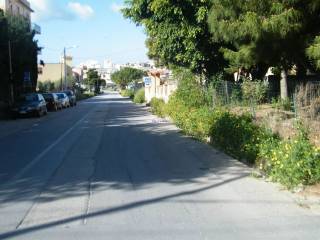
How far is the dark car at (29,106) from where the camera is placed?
36.3 m

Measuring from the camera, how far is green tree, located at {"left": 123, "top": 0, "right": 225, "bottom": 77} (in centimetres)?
2231

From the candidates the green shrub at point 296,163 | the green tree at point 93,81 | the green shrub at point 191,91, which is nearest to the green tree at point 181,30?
the green shrub at point 191,91

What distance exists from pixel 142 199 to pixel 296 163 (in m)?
2.46

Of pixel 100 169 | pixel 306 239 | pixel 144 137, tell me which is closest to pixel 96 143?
pixel 144 137

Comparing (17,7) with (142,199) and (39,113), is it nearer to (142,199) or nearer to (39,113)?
(39,113)

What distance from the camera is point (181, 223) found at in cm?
733

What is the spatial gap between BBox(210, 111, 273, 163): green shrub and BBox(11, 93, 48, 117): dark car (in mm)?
21762

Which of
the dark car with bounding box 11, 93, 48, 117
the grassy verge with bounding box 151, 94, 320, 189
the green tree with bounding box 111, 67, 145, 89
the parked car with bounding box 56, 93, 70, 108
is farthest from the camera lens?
the green tree with bounding box 111, 67, 145, 89

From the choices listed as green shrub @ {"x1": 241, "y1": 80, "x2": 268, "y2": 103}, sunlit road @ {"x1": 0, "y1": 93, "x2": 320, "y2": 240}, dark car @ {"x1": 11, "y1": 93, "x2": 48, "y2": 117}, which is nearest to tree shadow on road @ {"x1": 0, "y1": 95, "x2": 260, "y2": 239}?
sunlit road @ {"x1": 0, "y1": 93, "x2": 320, "y2": 240}

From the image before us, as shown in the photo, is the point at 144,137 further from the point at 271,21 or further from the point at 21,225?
the point at 21,225

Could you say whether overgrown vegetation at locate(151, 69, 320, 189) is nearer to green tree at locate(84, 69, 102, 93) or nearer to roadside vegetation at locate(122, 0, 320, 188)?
roadside vegetation at locate(122, 0, 320, 188)

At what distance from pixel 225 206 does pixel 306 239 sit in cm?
190

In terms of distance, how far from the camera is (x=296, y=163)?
928 cm

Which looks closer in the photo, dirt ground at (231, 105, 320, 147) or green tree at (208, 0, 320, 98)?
dirt ground at (231, 105, 320, 147)
